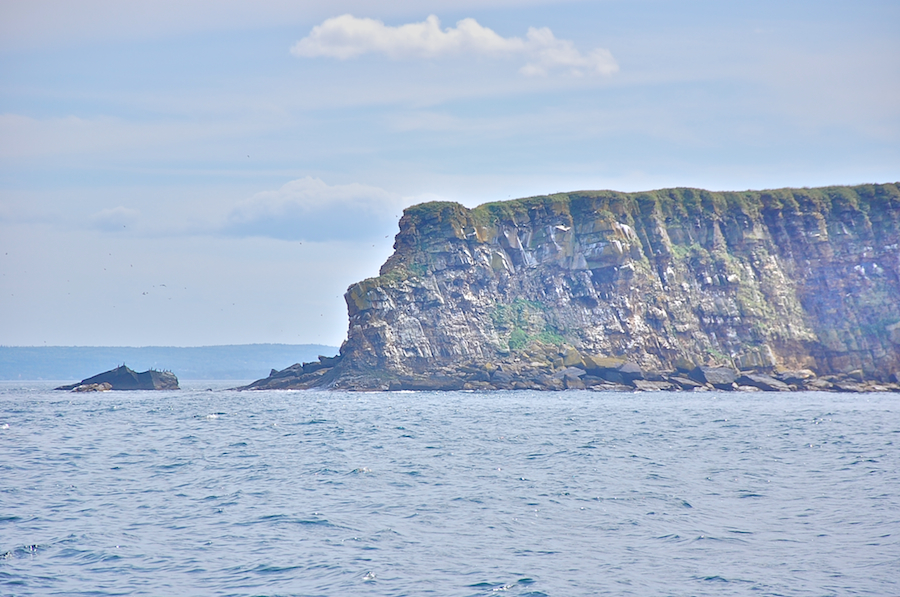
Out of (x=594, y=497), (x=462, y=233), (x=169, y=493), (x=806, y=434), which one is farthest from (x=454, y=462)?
(x=462, y=233)

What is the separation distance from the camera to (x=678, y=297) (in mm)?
126938

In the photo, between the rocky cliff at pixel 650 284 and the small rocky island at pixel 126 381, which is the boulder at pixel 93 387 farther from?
the rocky cliff at pixel 650 284

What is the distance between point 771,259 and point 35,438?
111 metres

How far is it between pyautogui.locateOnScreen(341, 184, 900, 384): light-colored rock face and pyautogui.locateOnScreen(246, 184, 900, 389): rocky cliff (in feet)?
0.66

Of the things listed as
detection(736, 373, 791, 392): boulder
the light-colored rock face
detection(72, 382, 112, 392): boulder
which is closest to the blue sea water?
detection(736, 373, 791, 392): boulder

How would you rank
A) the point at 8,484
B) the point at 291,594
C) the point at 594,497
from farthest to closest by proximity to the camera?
the point at 8,484 → the point at 594,497 → the point at 291,594

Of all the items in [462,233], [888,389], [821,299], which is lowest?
[888,389]

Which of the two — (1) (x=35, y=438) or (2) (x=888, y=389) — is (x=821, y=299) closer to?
(2) (x=888, y=389)

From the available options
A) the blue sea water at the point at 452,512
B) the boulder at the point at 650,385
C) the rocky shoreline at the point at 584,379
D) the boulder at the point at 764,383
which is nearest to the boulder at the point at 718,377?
the rocky shoreline at the point at 584,379

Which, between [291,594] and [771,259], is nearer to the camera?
[291,594]

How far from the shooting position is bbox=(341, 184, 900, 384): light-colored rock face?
120 meters

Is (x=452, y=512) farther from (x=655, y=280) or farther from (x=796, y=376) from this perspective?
(x=655, y=280)

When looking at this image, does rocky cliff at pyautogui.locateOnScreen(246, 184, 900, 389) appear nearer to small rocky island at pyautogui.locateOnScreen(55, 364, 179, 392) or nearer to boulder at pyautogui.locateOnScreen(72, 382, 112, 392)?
small rocky island at pyautogui.locateOnScreen(55, 364, 179, 392)

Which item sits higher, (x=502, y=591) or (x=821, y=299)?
(x=821, y=299)
